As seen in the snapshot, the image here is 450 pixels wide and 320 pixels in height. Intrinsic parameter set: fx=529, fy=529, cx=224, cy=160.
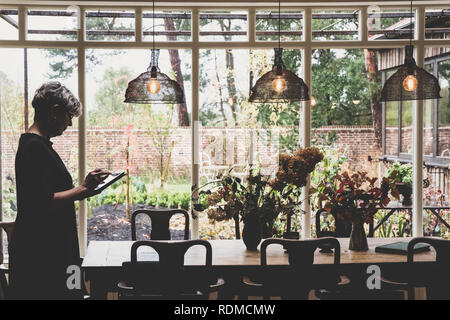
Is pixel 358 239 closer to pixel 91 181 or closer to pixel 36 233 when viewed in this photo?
pixel 91 181

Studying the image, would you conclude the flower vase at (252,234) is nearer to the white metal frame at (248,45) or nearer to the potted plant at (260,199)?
the potted plant at (260,199)

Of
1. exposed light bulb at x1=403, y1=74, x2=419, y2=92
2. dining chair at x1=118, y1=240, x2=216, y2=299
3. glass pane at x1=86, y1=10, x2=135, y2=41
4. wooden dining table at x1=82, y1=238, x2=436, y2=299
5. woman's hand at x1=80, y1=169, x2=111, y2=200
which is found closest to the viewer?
woman's hand at x1=80, y1=169, x2=111, y2=200

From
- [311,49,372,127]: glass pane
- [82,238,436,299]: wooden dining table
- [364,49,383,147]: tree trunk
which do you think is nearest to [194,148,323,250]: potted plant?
[82,238,436,299]: wooden dining table

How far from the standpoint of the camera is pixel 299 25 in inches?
227

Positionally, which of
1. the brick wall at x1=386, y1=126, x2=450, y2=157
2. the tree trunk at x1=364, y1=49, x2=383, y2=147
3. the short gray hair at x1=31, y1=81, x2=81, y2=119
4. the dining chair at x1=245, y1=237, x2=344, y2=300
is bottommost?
the dining chair at x1=245, y1=237, x2=344, y2=300

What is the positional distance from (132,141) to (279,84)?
2.36m

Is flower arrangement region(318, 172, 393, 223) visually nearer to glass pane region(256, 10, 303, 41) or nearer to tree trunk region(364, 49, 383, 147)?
tree trunk region(364, 49, 383, 147)

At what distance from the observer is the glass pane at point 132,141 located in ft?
18.5

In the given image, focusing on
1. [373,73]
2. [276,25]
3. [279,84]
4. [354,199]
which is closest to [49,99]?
[279,84]

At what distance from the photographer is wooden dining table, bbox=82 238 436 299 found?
131 inches

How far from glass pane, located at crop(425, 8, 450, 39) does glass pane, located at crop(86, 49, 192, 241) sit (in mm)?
2617

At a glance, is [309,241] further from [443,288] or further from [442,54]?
[442,54]

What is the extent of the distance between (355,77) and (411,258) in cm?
296

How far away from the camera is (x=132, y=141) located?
18.6 ft
